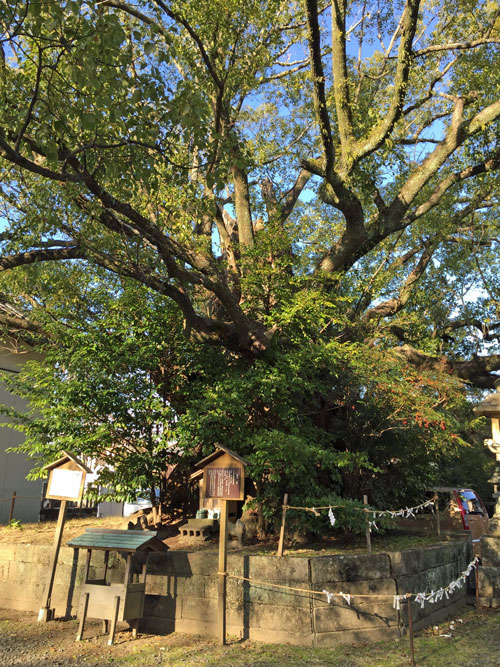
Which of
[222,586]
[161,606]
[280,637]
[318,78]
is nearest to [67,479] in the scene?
[161,606]

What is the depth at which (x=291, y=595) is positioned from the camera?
265 inches

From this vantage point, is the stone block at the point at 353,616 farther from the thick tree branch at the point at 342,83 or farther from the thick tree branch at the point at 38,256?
the thick tree branch at the point at 342,83

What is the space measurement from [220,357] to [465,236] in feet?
34.7

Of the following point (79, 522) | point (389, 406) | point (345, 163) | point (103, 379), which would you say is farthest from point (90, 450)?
point (345, 163)

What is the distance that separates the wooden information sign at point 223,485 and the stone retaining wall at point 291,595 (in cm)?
29

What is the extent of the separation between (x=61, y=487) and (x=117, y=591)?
203cm

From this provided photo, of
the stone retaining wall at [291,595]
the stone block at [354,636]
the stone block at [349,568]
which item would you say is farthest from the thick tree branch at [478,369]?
the stone block at [354,636]

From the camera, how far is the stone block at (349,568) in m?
6.79

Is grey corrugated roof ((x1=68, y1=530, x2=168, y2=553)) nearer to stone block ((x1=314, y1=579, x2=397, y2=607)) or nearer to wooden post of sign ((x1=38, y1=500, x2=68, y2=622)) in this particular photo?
wooden post of sign ((x1=38, y1=500, x2=68, y2=622))

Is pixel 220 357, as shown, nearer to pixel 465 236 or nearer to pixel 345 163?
pixel 345 163

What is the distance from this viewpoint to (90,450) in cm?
872

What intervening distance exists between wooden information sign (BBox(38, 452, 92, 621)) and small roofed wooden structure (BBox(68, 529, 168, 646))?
0.78m

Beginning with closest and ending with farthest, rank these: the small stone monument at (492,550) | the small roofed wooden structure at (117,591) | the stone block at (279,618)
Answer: the stone block at (279,618) < the small roofed wooden structure at (117,591) < the small stone monument at (492,550)

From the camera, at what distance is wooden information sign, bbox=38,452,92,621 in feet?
25.7
